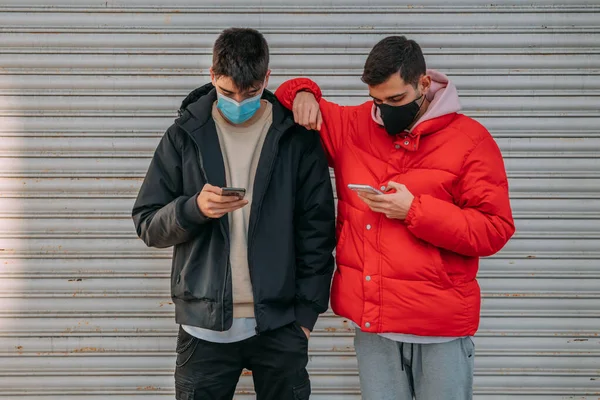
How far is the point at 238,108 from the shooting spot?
8.73 feet

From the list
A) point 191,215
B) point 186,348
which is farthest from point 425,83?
point 186,348

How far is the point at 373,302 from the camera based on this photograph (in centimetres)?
265

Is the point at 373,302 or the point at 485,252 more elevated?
the point at 485,252

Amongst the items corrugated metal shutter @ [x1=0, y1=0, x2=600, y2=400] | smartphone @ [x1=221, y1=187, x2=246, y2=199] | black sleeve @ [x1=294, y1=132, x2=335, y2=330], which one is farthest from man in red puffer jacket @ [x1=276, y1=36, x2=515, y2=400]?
corrugated metal shutter @ [x1=0, y1=0, x2=600, y2=400]

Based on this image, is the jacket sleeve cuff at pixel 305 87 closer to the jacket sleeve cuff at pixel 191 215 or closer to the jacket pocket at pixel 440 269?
the jacket sleeve cuff at pixel 191 215

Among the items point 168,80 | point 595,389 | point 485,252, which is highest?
point 168,80

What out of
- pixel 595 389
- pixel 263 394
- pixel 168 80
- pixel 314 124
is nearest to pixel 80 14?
pixel 168 80

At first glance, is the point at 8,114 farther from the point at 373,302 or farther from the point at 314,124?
the point at 373,302

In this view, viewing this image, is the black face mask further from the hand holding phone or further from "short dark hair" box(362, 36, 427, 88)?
the hand holding phone

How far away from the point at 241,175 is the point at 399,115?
759 millimetres

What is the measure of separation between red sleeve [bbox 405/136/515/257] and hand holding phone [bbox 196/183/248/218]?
715mm

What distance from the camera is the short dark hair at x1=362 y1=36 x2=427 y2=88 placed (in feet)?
8.38

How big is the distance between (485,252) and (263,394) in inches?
48.6

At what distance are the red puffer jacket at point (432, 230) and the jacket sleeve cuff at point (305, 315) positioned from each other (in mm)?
209
